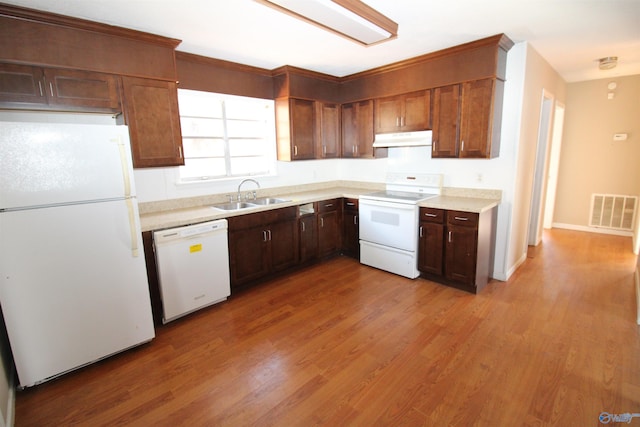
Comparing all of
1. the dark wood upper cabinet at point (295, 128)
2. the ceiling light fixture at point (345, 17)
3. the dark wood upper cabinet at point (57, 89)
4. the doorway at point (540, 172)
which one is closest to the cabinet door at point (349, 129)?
the dark wood upper cabinet at point (295, 128)

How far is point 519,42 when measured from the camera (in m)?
3.18

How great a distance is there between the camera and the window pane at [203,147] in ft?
11.8

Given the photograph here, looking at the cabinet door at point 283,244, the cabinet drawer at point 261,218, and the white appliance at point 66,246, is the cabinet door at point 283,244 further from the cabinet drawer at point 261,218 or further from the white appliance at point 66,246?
the white appliance at point 66,246

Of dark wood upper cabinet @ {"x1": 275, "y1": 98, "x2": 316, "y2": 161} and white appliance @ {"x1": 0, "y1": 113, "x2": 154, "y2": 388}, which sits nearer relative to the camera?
white appliance @ {"x1": 0, "y1": 113, "x2": 154, "y2": 388}

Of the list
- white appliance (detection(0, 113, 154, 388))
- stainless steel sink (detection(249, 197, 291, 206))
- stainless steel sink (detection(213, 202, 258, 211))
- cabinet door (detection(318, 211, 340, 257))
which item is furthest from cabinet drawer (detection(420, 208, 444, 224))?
white appliance (detection(0, 113, 154, 388))

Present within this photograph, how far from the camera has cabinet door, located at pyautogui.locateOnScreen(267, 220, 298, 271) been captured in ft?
11.9

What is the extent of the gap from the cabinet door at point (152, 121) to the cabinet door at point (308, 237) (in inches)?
62.2

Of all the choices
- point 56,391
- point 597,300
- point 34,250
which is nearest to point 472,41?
point 597,300

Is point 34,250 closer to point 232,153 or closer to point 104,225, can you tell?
point 104,225

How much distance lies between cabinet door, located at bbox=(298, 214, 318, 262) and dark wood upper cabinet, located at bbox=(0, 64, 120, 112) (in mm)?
2228

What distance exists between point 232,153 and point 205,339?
2.27m

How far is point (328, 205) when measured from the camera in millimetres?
4219

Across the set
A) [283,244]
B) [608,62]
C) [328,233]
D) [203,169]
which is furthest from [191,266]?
[608,62]

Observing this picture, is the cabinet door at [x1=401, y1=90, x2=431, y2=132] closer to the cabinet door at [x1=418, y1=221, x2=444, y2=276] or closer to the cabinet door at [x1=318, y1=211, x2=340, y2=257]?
the cabinet door at [x1=418, y1=221, x2=444, y2=276]
